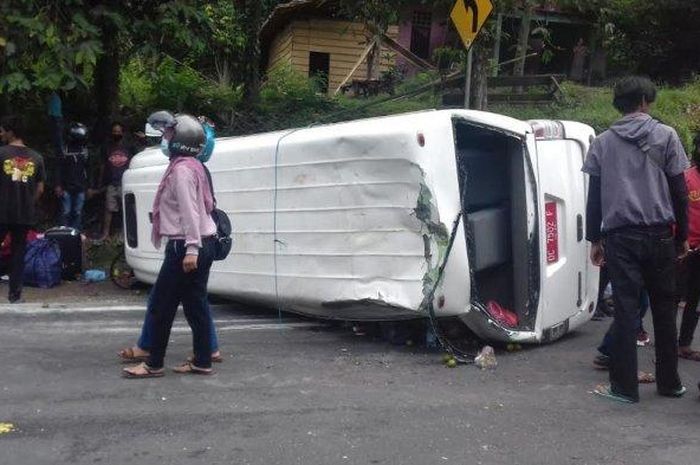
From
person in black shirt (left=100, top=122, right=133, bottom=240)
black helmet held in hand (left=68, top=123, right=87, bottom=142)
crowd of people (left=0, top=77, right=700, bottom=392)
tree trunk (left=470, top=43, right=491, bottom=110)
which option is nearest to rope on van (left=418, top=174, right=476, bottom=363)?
crowd of people (left=0, top=77, right=700, bottom=392)

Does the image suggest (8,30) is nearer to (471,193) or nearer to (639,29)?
(471,193)

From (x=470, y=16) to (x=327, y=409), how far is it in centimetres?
552

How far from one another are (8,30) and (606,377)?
7.37m

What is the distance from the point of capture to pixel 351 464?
4609mm

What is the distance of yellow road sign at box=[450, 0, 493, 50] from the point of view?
9492 millimetres

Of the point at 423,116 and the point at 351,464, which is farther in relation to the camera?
the point at 423,116

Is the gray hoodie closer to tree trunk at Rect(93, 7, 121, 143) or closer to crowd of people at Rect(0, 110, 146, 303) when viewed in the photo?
crowd of people at Rect(0, 110, 146, 303)

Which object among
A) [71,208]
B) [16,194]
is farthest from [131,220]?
[71,208]

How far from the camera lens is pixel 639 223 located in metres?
5.53

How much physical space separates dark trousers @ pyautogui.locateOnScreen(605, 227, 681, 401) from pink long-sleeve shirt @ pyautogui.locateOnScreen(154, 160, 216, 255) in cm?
255

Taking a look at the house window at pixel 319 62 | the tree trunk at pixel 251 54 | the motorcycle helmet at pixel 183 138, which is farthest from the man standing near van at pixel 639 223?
the house window at pixel 319 62

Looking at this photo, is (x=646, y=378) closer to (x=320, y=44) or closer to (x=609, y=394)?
(x=609, y=394)

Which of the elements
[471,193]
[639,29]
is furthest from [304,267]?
[639,29]

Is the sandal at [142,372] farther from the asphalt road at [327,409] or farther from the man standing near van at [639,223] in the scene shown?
the man standing near van at [639,223]
